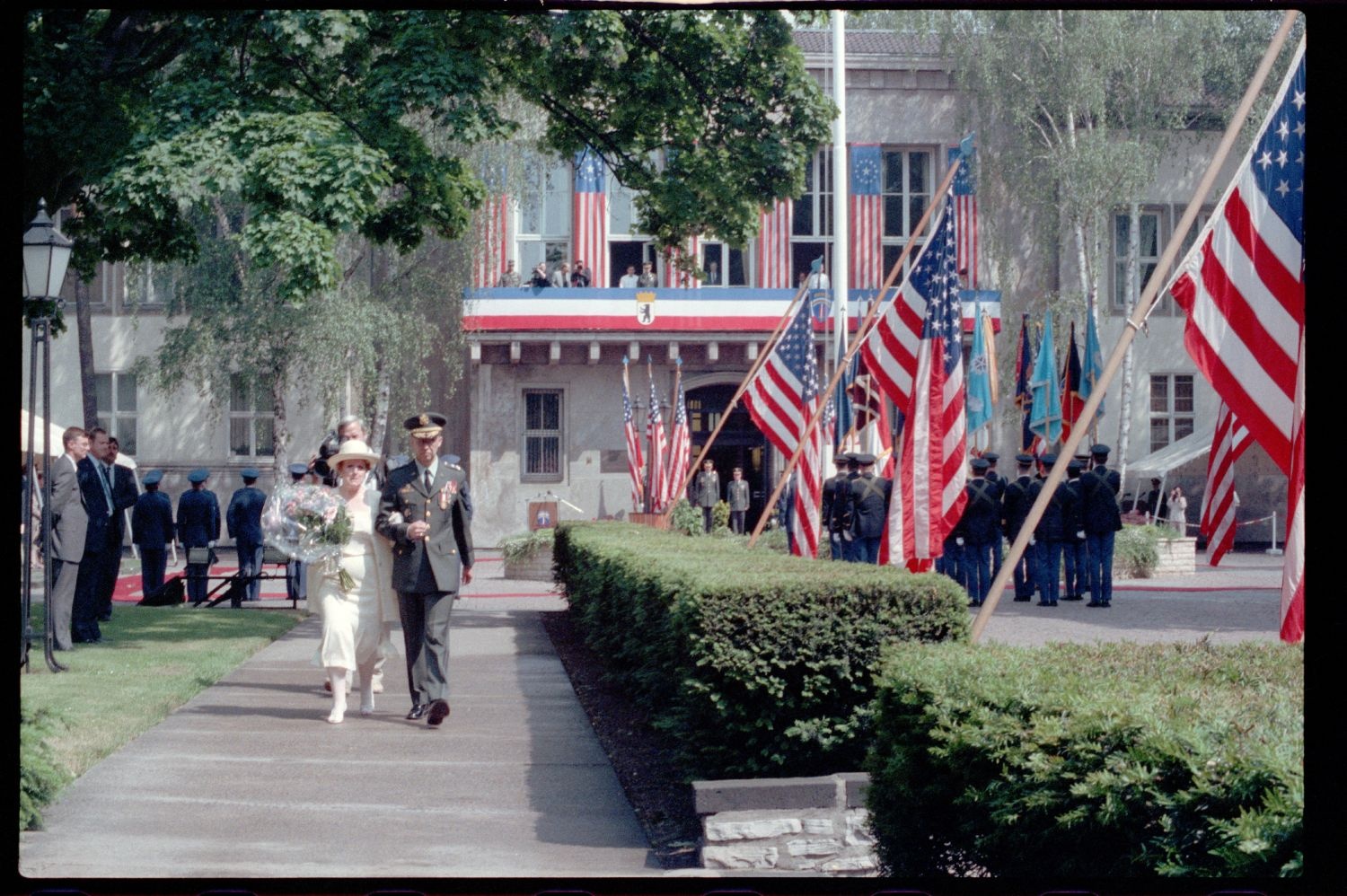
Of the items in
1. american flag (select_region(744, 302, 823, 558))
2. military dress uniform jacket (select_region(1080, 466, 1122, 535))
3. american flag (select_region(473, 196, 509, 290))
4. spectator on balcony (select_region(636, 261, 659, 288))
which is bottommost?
military dress uniform jacket (select_region(1080, 466, 1122, 535))

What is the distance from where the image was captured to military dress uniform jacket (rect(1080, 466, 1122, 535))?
774 inches

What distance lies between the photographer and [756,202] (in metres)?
18.0

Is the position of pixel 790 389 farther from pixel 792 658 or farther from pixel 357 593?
pixel 792 658

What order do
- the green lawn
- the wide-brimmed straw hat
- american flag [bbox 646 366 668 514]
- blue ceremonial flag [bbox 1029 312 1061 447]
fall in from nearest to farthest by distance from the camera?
the green lawn
the wide-brimmed straw hat
blue ceremonial flag [bbox 1029 312 1061 447]
american flag [bbox 646 366 668 514]

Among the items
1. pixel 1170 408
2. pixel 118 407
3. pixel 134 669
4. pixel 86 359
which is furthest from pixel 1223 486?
pixel 118 407

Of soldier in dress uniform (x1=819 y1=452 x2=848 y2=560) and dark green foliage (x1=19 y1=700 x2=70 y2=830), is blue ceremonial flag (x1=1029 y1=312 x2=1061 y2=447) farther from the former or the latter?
dark green foliage (x1=19 y1=700 x2=70 y2=830)

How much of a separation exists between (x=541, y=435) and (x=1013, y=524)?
Result: 59.0 ft

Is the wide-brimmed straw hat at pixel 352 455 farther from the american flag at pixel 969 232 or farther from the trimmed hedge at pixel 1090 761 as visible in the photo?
the american flag at pixel 969 232

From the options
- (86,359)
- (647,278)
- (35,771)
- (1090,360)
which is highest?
(647,278)

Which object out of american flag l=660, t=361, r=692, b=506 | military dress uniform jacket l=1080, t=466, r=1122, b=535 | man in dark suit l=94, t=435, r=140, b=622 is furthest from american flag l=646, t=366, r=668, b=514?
man in dark suit l=94, t=435, r=140, b=622

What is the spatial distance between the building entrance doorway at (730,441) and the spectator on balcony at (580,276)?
12.7ft

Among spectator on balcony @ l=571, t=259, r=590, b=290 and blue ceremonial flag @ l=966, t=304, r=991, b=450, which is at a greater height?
spectator on balcony @ l=571, t=259, r=590, b=290

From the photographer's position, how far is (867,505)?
19.2 metres

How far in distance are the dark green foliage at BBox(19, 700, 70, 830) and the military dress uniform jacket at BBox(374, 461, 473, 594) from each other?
3.62m
